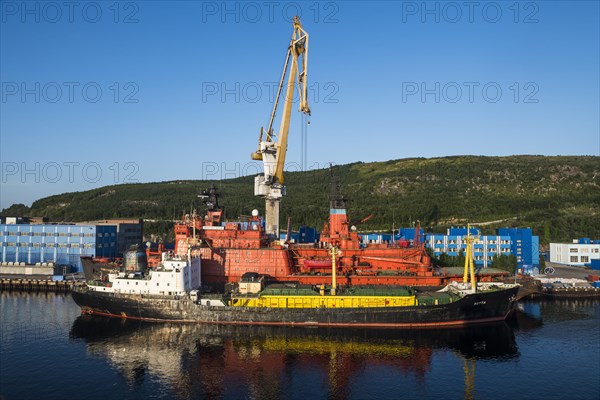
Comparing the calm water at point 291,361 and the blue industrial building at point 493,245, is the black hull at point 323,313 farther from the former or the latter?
the blue industrial building at point 493,245

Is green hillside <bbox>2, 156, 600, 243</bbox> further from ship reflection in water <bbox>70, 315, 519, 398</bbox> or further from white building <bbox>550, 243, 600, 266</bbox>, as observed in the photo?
ship reflection in water <bbox>70, 315, 519, 398</bbox>

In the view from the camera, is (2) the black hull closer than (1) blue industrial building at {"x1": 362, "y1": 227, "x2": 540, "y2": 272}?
Yes

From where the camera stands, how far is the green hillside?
3984 inches

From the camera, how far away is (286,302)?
1506 inches

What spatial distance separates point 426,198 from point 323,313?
3503 inches

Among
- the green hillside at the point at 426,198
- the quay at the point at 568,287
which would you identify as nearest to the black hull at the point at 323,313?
the quay at the point at 568,287

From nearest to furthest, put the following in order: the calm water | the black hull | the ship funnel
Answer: the calm water → the black hull → the ship funnel

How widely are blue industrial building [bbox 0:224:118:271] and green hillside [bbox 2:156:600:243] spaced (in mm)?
39480

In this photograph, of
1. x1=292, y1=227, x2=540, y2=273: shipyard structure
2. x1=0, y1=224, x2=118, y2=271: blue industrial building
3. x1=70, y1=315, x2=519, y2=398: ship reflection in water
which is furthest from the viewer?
x1=0, y1=224, x2=118, y2=271: blue industrial building

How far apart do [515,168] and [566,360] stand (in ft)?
402

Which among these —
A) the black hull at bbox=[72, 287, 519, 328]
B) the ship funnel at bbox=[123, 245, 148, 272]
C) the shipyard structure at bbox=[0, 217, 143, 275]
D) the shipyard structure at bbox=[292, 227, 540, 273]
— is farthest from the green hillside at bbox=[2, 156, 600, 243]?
the ship funnel at bbox=[123, 245, 148, 272]

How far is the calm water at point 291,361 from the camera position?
26.3 meters

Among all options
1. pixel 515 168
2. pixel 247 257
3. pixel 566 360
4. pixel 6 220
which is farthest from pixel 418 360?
pixel 515 168

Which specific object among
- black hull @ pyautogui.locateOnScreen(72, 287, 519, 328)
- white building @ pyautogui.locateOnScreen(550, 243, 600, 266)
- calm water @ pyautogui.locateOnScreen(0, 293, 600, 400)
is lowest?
calm water @ pyautogui.locateOnScreen(0, 293, 600, 400)
